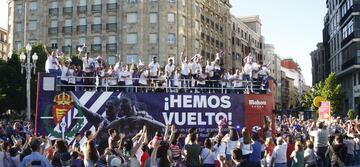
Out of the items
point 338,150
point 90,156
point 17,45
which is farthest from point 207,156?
point 17,45

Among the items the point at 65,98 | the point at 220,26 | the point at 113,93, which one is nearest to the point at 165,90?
the point at 113,93

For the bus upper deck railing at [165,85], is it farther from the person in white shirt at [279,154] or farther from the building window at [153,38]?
the building window at [153,38]

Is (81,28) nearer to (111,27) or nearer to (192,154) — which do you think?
(111,27)

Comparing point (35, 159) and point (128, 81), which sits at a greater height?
point (128, 81)

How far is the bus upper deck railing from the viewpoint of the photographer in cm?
2003

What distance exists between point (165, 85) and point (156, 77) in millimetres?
533

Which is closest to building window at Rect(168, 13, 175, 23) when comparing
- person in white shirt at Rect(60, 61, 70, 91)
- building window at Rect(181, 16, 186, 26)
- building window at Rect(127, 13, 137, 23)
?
building window at Rect(181, 16, 186, 26)

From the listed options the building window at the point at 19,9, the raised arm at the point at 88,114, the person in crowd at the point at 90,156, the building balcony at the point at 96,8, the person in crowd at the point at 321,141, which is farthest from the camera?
the building window at the point at 19,9

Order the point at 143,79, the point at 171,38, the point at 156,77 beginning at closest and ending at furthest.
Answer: the point at 143,79 < the point at 156,77 < the point at 171,38

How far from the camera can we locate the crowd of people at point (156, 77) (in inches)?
788

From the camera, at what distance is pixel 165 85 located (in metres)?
21.4

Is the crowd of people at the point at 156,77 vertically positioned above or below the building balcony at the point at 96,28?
below

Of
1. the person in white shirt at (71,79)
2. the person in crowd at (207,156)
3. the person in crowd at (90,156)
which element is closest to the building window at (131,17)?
the person in white shirt at (71,79)

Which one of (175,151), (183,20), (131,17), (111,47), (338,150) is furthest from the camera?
(111,47)
